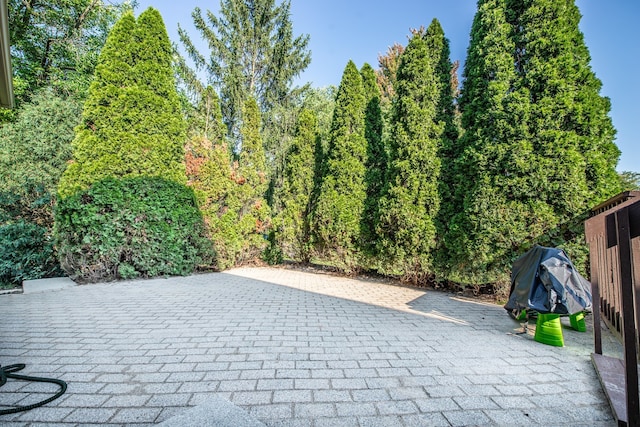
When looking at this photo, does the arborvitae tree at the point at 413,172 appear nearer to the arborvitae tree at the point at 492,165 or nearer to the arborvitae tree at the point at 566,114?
the arborvitae tree at the point at 492,165

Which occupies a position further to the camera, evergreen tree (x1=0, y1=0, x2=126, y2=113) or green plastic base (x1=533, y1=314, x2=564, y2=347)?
evergreen tree (x1=0, y1=0, x2=126, y2=113)

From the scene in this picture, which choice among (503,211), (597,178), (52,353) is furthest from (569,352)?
(52,353)

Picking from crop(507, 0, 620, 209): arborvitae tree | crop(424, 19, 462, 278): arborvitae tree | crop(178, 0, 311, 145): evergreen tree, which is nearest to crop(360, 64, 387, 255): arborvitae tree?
crop(424, 19, 462, 278): arborvitae tree

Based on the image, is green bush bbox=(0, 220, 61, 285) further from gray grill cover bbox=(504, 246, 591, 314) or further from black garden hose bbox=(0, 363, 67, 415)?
gray grill cover bbox=(504, 246, 591, 314)

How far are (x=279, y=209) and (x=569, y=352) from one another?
8.01 m

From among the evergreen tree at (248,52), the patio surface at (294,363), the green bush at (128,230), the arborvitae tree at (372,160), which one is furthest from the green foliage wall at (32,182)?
the arborvitae tree at (372,160)

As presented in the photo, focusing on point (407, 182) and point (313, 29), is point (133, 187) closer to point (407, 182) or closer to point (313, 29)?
point (407, 182)

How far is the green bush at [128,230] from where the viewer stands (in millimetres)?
5758

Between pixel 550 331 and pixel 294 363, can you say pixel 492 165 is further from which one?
pixel 294 363

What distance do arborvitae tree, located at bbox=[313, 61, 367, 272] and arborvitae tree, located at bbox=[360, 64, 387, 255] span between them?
171 mm

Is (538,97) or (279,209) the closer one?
(538,97)

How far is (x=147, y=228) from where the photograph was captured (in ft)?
20.7

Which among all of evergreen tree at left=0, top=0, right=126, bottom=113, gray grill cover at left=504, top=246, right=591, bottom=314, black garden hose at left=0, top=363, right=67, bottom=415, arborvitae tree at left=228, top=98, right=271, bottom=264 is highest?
evergreen tree at left=0, top=0, right=126, bottom=113

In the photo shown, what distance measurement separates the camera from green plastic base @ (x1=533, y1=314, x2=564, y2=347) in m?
2.98
